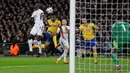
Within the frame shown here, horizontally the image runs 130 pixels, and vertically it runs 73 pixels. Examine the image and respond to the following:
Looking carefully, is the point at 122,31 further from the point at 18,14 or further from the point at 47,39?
the point at 18,14

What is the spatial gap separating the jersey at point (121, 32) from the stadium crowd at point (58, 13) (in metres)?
0.17

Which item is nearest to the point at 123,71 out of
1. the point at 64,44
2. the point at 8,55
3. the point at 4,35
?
the point at 64,44

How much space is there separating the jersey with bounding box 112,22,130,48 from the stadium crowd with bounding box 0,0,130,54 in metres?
0.17

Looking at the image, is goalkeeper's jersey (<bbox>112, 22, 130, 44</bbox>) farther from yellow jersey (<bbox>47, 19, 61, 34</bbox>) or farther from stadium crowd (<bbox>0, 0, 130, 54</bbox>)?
yellow jersey (<bbox>47, 19, 61, 34</bbox>)

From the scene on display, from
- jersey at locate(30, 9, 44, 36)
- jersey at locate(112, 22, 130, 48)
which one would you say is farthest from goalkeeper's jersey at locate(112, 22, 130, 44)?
jersey at locate(30, 9, 44, 36)

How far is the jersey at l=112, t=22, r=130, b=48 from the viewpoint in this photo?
34.6 feet

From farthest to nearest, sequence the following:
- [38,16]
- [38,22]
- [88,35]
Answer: [38,22] → [38,16] → [88,35]

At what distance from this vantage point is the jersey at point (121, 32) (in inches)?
416

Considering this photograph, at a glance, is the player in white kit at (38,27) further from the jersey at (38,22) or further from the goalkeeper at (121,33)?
the goalkeeper at (121,33)

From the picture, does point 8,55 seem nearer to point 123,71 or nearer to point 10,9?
point 10,9

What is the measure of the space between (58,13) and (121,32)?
1828 cm

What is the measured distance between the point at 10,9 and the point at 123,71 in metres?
19.2

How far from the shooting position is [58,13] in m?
28.8

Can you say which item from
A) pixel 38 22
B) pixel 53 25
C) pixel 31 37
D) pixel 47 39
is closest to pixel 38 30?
pixel 38 22
